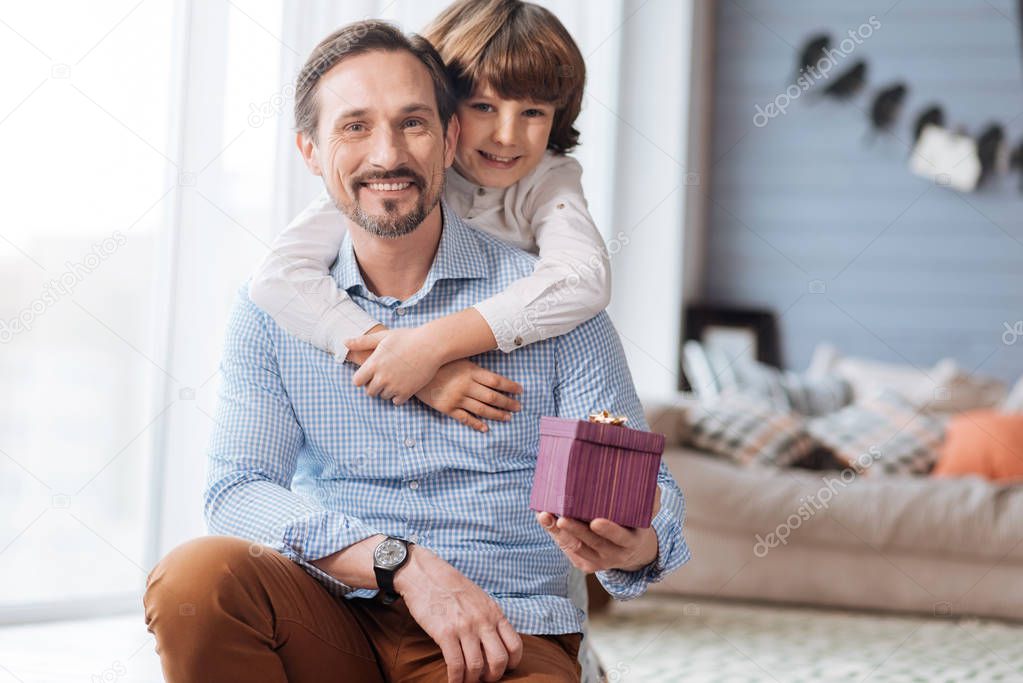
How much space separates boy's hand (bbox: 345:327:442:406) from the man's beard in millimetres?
152

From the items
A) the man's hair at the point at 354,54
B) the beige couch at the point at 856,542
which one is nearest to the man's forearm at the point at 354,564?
the man's hair at the point at 354,54

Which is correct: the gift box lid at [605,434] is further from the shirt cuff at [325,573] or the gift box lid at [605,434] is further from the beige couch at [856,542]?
the beige couch at [856,542]

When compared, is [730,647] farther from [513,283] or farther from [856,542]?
[513,283]

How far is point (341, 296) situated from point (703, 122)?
170 inches

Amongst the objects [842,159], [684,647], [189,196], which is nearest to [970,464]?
[684,647]

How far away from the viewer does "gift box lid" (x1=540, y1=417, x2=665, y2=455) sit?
118cm

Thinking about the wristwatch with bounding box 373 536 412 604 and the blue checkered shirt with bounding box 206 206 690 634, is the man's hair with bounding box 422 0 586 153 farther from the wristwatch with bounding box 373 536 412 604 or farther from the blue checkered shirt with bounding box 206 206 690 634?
the wristwatch with bounding box 373 536 412 604

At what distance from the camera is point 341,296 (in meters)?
1.51

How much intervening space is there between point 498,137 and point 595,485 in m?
0.76

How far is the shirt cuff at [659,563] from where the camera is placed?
1.34 metres

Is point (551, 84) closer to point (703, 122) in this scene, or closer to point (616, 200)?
point (616, 200)

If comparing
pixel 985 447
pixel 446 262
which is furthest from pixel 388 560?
pixel 985 447

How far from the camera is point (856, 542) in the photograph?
129 inches

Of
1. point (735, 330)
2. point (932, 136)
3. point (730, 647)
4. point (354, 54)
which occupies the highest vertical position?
point (932, 136)
